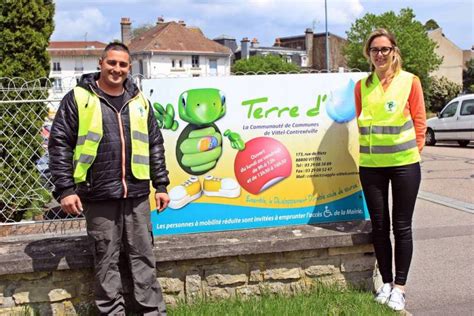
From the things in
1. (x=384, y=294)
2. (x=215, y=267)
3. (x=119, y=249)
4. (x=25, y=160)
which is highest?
(x=25, y=160)

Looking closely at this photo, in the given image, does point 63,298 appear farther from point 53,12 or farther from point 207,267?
point 53,12

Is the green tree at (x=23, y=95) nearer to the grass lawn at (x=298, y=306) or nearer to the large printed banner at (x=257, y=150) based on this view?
the large printed banner at (x=257, y=150)

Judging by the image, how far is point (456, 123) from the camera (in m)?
18.2

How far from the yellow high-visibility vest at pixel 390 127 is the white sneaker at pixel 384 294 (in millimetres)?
950

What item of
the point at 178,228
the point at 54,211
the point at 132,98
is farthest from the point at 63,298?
the point at 54,211

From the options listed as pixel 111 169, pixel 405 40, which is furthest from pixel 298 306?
pixel 405 40

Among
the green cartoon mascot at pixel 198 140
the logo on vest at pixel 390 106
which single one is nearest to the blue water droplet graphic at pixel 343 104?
the logo on vest at pixel 390 106

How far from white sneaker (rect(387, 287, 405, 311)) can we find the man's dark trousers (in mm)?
1656

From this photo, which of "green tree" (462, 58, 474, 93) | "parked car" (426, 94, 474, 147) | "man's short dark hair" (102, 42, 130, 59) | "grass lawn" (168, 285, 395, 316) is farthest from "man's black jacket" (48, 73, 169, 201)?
"green tree" (462, 58, 474, 93)

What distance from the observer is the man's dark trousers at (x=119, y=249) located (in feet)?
11.1

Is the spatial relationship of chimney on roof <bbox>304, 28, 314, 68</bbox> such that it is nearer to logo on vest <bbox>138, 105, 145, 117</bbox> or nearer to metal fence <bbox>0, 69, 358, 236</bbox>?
metal fence <bbox>0, 69, 358, 236</bbox>

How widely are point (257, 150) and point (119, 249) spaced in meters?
1.35

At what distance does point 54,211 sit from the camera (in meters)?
6.50

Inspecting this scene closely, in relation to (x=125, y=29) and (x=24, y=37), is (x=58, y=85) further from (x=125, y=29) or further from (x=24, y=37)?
(x=125, y=29)
